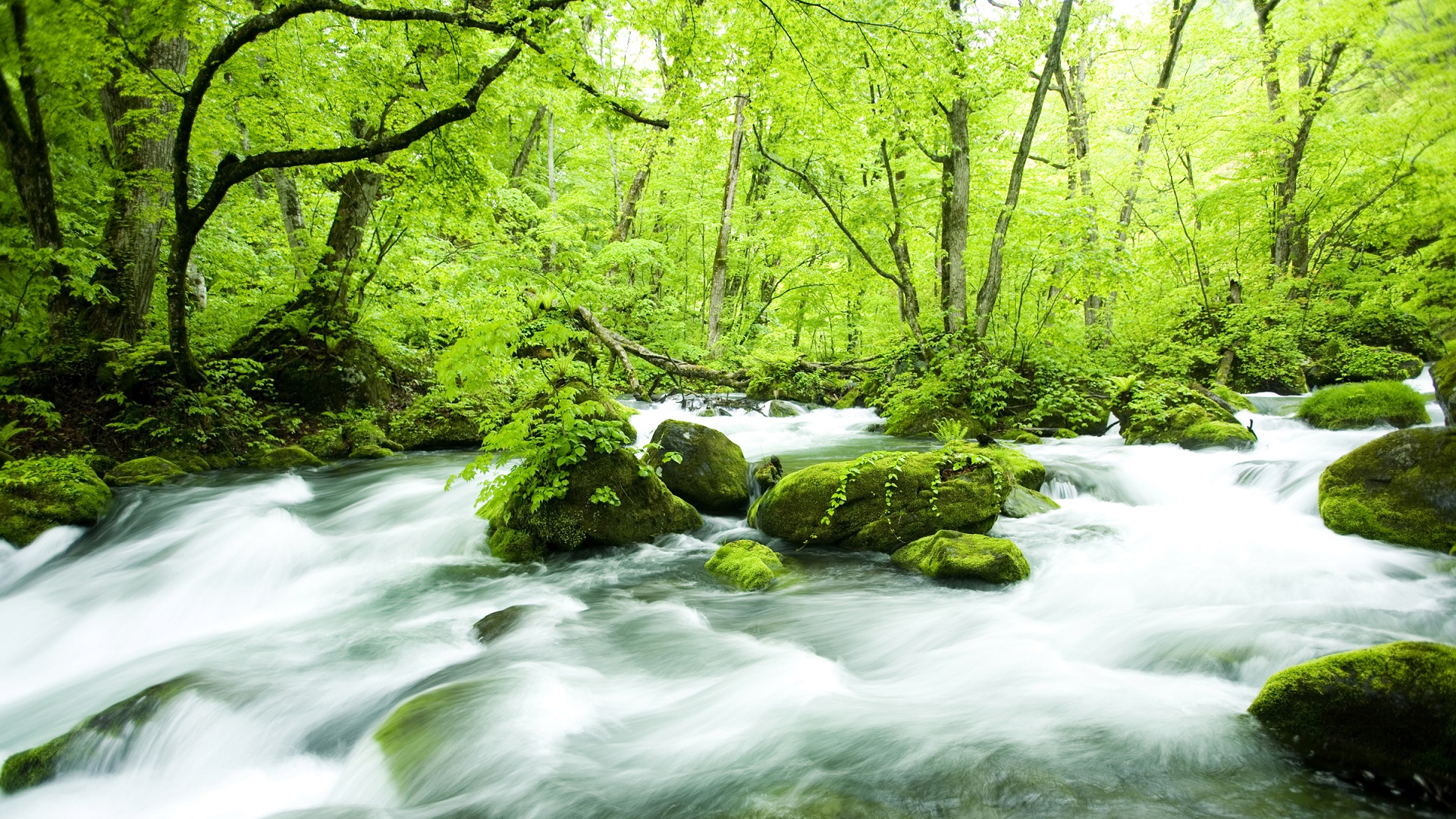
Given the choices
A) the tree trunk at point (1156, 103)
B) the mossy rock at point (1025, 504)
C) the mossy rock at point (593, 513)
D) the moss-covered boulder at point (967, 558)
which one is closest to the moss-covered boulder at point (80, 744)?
the mossy rock at point (593, 513)

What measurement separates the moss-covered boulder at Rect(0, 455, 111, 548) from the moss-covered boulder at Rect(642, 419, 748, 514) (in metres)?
5.68

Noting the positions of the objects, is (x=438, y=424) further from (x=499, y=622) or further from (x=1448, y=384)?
(x=1448, y=384)

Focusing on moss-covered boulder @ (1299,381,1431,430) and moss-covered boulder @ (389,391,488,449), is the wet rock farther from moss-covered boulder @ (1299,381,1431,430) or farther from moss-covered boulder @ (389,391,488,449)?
moss-covered boulder @ (1299,381,1431,430)

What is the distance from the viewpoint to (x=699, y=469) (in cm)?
701

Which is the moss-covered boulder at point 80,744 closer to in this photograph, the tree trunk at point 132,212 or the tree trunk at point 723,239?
the tree trunk at point 132,212

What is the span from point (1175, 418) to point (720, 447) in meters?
7.09

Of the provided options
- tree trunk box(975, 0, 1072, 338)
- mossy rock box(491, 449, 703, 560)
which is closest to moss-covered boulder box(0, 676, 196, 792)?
mossy rock box(491, 449, 703, 560)

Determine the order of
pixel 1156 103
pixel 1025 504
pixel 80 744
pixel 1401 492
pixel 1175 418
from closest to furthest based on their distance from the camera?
1. pixel 80 744
2. pixel 1401 492
3. pixel 1025 504
4. pixel 1175 418
5. pixel 1156 103

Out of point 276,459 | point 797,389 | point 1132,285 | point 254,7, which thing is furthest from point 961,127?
point 276,459

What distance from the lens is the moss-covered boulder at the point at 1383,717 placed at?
2273mm

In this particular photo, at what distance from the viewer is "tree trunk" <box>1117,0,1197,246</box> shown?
13.6 metres

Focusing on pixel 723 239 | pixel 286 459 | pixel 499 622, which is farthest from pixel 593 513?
pixel 723 239

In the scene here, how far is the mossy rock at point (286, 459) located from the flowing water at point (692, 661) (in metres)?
1.70

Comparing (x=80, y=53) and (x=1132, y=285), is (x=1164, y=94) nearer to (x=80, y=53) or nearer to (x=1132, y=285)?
(x=1132, y=285)
